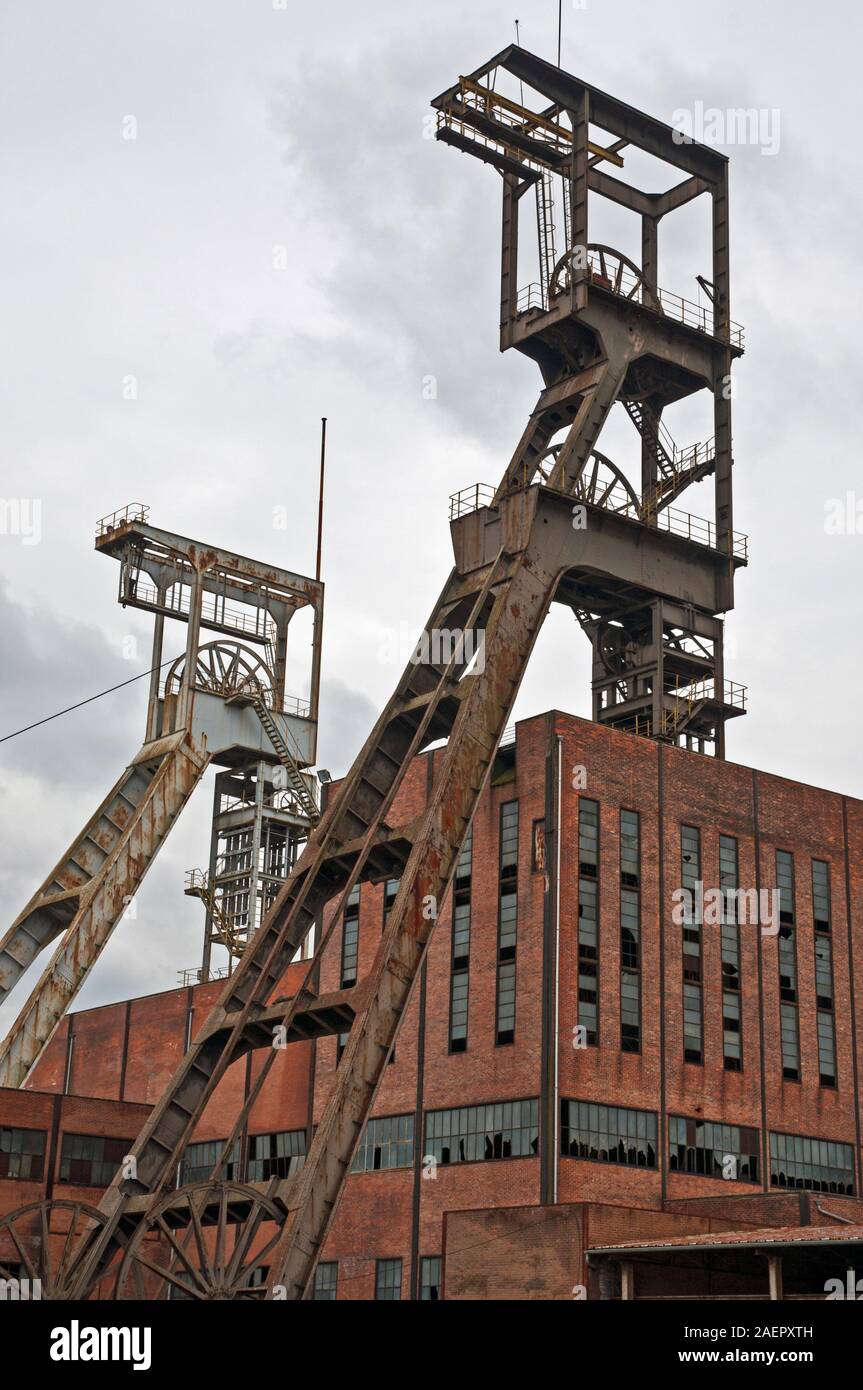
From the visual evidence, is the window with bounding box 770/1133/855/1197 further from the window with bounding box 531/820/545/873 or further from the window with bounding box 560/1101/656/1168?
the window with bounding box 531/820/545/873

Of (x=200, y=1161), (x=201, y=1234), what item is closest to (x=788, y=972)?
(x=200, y=1161)

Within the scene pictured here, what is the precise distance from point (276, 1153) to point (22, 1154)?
6.49 meters

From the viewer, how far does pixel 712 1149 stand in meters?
37.1

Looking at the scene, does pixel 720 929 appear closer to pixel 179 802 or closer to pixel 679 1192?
pixel 679 1192

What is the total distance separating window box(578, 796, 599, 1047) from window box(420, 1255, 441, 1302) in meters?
5.90

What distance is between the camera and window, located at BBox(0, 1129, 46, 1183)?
4188 centimetres

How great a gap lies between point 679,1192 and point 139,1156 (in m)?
14.4

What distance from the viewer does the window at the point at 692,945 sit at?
124 feet

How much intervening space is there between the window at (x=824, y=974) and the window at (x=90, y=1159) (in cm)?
1835

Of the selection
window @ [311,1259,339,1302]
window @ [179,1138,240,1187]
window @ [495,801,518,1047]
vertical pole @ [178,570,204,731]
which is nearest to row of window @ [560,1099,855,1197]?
window @ [495,801,518,1047]

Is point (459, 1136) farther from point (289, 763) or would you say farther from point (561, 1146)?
point (289, 763)
